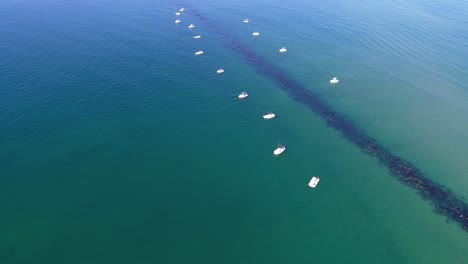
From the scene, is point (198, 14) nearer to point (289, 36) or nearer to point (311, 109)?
point (289, 36)

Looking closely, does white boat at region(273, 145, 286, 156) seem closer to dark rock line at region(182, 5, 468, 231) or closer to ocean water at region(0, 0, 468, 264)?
ocean water at region(0, 0, 468, 264)

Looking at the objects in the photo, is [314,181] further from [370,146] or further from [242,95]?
[242,95]

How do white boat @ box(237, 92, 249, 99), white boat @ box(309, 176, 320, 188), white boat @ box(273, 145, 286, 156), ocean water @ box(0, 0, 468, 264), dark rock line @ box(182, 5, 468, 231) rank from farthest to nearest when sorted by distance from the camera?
white boat @ box(237, 92, 249, 99)
white boat @ box(273, 145, 286, 156)
white boat @ box(309, 176, 320, 188)
dark rock line @ box(182, 5, 468, 231)
ocean water @ box(0, 0, 468, 264)

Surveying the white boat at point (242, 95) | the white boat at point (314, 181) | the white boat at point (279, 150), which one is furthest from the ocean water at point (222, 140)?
the white boat at point (279, 150)

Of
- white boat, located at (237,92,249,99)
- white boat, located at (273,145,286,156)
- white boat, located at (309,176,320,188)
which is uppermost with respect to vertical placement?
white boat, located at (237,92,249,99)

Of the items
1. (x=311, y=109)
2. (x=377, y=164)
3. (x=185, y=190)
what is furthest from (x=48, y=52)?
(x=377, y=164)

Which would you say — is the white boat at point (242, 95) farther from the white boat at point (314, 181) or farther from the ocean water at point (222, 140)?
the white boat at point (314, 181)

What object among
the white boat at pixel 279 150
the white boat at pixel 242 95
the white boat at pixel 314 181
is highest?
the white boat at pixel 242 95

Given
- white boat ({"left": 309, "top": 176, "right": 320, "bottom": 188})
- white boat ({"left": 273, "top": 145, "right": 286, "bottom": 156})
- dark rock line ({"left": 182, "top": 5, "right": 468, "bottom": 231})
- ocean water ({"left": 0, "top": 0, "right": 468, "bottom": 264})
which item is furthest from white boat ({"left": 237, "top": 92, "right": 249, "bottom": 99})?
white boat ({"left": 309, "top": 176, "right": 320, "bottom": 188})
